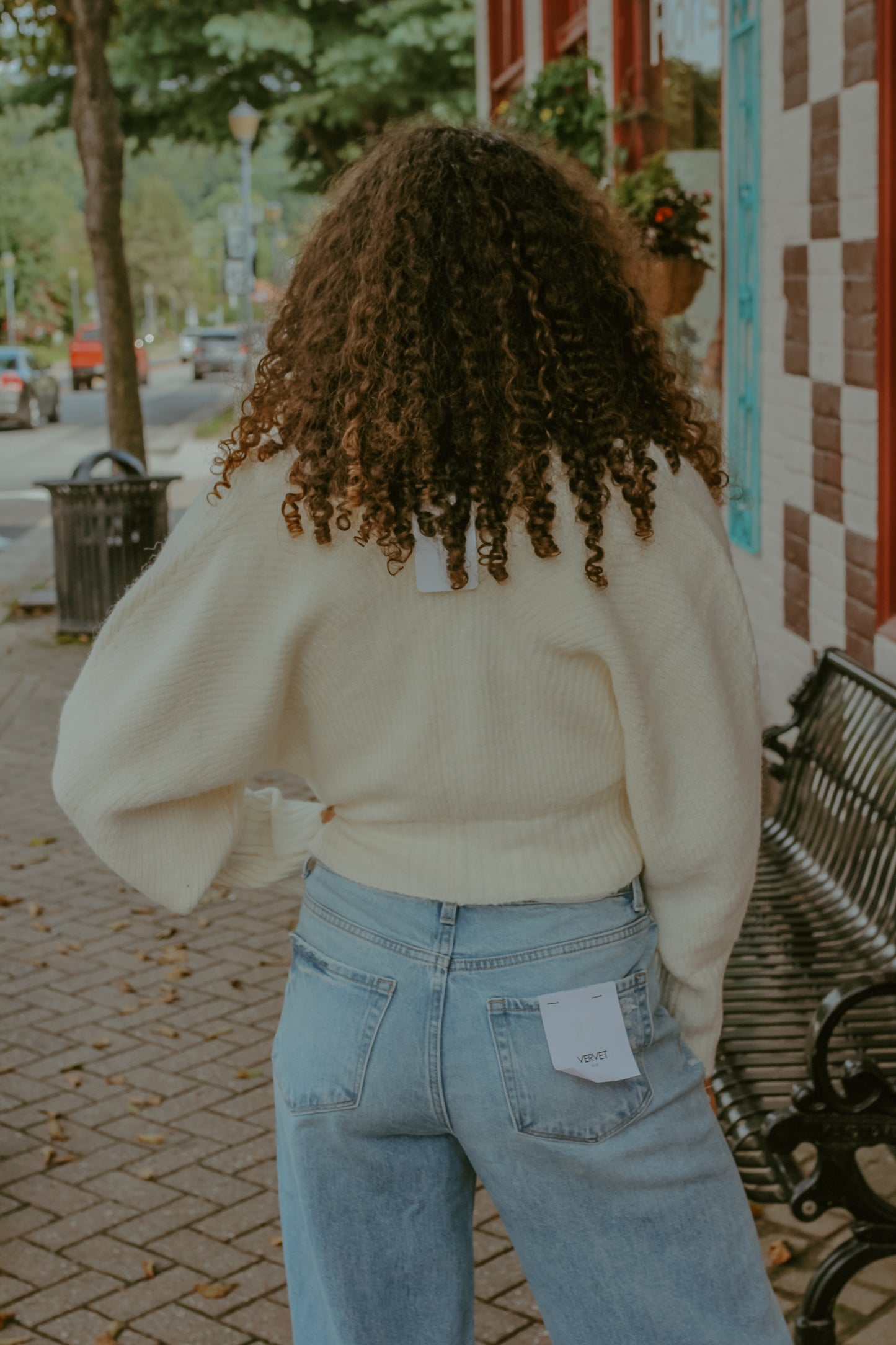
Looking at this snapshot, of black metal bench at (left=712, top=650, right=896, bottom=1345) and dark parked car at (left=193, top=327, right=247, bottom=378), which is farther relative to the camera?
dark parked car at (left=193, top=327, right=247, bottom=378)

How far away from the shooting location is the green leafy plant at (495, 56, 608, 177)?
880 centimetres

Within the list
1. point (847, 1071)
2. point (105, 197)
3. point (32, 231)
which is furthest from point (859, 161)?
point (32, 231)

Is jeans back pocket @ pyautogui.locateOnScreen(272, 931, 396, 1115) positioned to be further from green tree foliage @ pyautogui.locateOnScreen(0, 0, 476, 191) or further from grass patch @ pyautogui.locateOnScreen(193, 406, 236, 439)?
grass patch @ pyautogui.locateOnScreen(193, 406, 236, 439)

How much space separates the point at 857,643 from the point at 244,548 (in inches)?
138

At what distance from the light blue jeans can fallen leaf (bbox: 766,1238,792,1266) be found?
1640 millimetres

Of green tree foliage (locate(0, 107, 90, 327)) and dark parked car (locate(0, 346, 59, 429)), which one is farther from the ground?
green tree foliage (locate(0, 107, 90, 327))

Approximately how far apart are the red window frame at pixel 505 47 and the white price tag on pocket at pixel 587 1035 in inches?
522

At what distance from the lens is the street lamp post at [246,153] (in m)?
23.6

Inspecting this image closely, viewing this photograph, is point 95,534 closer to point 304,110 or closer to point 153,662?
point 153,662

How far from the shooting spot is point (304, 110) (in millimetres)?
24172

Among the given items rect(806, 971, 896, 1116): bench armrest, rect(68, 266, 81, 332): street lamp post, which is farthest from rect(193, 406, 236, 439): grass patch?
rect(68, 266, 81, 332): street lamp post

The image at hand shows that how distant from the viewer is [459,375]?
1771mm

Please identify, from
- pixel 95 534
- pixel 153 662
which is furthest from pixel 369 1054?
pixel 95 534

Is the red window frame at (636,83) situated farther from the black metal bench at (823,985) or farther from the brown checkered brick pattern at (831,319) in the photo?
the black metal bench at (823,985)
